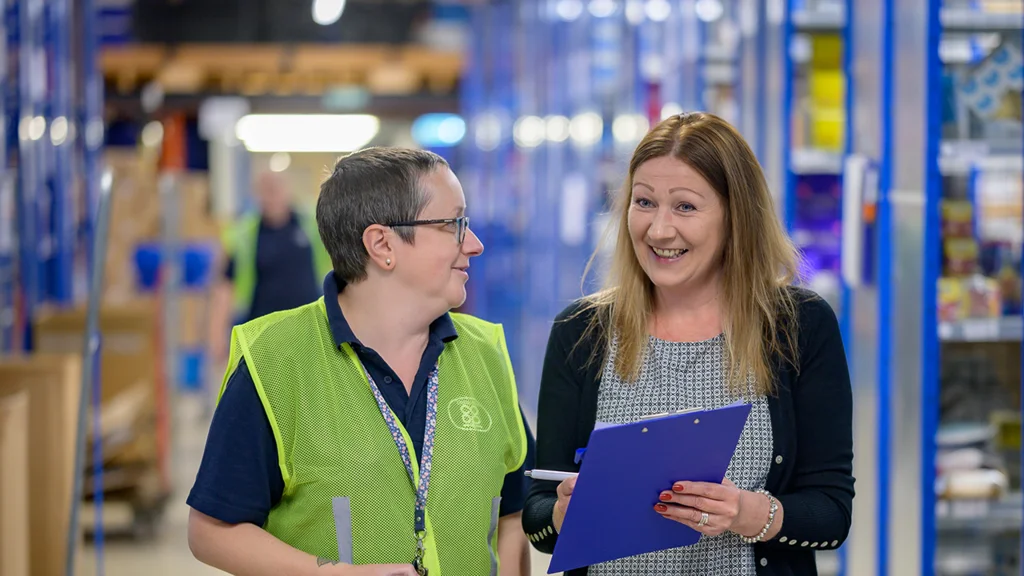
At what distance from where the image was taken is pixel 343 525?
187 centimetres

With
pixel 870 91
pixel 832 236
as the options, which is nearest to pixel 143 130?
pixel 832 236

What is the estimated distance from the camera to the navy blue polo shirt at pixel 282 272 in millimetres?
7344

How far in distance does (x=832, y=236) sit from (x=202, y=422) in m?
7.06

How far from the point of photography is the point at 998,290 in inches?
146

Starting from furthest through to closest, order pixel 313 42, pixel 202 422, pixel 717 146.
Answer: pixel 313 42 → pixel 202 422 → pixel 717 146

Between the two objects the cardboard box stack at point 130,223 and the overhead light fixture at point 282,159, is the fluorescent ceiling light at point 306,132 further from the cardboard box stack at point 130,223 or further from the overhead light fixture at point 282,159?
the cardboard box stack at point 130,223

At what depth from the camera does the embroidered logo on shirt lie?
1952 millimetres

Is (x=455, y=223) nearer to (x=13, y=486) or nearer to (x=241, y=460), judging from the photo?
(x=241, y=460)

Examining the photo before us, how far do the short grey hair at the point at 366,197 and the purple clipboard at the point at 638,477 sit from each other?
19.5 inches

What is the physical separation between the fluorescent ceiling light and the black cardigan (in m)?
19.6

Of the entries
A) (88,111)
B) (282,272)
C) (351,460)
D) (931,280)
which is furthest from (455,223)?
(88,111)

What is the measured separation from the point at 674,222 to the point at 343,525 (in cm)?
72

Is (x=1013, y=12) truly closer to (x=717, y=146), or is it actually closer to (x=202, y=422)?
(x=717, y=146)

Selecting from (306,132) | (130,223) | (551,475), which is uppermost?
(306,132)
